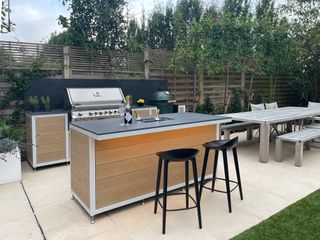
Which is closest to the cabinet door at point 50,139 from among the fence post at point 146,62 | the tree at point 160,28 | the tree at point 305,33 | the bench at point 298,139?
the fence post at point 146,62

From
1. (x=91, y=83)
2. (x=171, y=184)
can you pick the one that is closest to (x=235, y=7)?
(x=91, y=83)

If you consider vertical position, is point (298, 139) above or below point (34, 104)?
below

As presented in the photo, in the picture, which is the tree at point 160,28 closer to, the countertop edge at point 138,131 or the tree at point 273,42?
the tree at point 273,42

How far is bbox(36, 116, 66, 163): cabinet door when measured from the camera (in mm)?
3984

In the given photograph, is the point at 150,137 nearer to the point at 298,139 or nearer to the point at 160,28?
the point at 298,139

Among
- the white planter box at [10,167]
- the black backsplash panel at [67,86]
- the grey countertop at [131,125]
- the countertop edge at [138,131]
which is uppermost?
the black backsplash panel at [67,86]

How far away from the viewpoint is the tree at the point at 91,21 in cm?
492

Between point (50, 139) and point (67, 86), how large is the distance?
3.23ft

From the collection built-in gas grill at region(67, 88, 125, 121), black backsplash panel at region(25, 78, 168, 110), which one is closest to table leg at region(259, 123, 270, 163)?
black backsplash panel at region(25, 78, 168, 110)

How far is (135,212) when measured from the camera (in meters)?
2.81

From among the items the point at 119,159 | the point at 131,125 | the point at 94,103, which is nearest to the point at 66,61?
the point at 94,103

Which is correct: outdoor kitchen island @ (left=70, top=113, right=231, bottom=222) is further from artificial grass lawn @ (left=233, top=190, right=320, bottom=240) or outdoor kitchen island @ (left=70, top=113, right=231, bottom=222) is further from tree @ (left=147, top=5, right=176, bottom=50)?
tree @ (left=147, top=5, right=176, bottom=50)

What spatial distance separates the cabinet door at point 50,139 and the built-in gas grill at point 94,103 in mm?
300

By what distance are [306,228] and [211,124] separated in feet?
5.07
